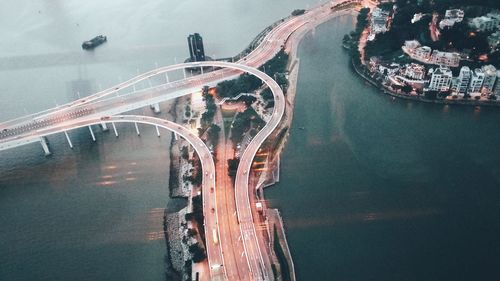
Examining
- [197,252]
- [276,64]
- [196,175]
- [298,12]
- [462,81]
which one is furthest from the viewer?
[298,12]

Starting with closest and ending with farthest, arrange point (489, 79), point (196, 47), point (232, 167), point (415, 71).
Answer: point (232, 167)
point (489, 79)
point (415, 71)
point (196, 47)

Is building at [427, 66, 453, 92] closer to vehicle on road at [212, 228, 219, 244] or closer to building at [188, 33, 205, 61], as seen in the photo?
building at [188, 33, 205, 61]

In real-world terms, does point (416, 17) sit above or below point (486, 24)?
above

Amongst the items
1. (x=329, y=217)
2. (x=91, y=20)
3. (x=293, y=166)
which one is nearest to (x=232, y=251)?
(x=329, y=217)

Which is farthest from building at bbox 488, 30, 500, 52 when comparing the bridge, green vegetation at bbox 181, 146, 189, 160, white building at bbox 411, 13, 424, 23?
green vegetation at bbox 181, 146, 189, 160

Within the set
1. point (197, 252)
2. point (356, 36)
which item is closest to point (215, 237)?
point (197, 252)

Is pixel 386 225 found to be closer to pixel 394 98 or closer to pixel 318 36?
pixel 394 98

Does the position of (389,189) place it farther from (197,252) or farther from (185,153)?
(185,153)

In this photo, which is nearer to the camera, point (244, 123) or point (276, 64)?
point (244, 123)
